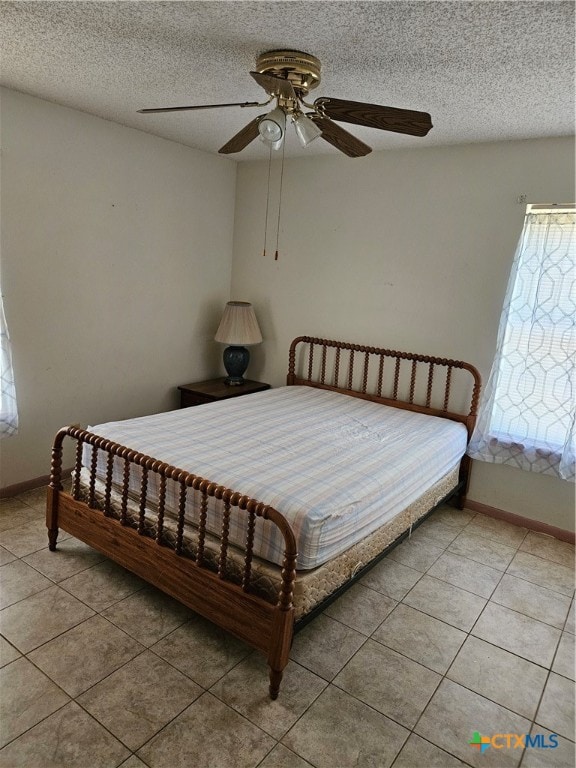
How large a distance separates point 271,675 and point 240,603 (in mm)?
Answer: 275

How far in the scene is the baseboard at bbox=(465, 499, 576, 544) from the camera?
3258 millimetres

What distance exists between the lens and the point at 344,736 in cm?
177

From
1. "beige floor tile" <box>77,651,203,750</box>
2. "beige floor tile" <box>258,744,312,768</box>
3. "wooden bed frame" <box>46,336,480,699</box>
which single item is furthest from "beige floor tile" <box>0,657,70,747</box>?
"beige floor tile" <box>258,744,312,768</box>

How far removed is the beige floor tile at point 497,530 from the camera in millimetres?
3232

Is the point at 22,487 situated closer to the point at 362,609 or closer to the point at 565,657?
the point at 362,609

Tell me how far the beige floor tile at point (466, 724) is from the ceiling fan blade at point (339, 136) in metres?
2.25

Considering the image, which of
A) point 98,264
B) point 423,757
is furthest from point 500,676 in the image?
point 98,264

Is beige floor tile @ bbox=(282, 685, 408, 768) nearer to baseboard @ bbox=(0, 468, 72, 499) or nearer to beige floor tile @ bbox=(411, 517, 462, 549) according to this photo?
beige floor tile @ bbox=(411, 517, 462, 549)

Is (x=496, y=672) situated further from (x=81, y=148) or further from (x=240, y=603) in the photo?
(x=81, y=148)

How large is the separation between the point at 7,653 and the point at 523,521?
2.99 m

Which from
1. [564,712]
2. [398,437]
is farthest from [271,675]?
[398,437]

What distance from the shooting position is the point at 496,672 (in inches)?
84.0

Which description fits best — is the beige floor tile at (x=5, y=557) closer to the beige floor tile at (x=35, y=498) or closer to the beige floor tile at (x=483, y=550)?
the beige floor tile at (x=35, y=498)

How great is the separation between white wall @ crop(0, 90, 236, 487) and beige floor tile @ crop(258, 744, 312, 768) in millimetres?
2425
